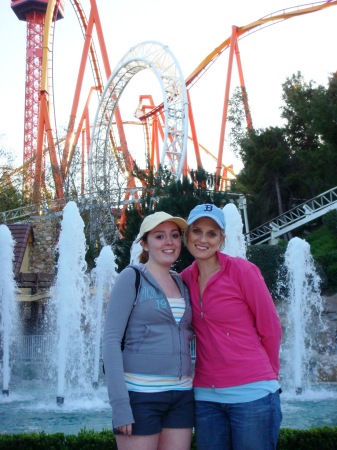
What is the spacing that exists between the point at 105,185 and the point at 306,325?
11663mm

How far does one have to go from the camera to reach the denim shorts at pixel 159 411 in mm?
2455

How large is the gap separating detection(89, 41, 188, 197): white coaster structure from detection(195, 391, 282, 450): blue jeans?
18.2 meters

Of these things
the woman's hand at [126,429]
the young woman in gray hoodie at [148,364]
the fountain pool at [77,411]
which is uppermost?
the young woman in gray hoodie at [148,364]

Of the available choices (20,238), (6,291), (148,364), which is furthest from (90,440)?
(20,238)

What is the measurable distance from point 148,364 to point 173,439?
33 cm

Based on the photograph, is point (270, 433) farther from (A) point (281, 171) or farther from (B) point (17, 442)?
→ (A) point (281, 171)

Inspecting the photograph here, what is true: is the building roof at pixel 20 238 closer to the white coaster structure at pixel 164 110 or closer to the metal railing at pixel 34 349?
the white coaster structure at pixel 164 110

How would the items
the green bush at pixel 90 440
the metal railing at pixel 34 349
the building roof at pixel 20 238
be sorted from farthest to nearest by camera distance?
the building roof at pixel 20 238 → the metal railing at pixel 34 349 → the green bush at pixel 90 440

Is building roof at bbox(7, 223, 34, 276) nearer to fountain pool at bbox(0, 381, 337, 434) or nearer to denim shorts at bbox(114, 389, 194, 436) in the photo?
fountain pool at bbox(0, 381, 337, 434)

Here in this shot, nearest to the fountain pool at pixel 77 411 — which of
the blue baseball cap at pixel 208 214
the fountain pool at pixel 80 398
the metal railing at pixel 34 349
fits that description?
the fountain pool at pixel 80 398

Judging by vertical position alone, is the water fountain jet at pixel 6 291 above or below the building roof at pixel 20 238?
below

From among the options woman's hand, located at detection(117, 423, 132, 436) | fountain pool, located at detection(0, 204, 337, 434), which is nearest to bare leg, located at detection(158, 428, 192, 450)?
woman's hand, located at detection(117, 423, 132, 436)

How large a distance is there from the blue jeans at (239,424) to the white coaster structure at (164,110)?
18.2m

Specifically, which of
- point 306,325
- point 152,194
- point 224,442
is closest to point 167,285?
point 224,442
